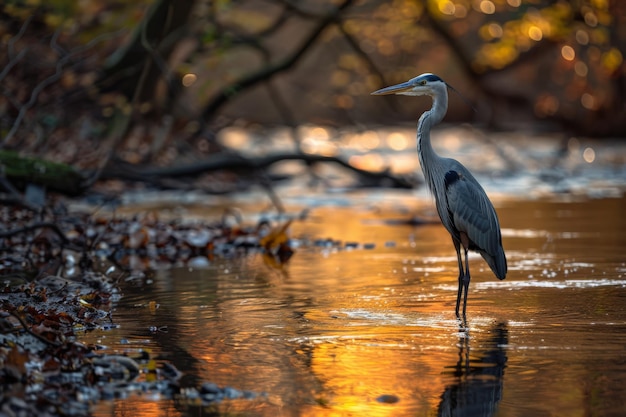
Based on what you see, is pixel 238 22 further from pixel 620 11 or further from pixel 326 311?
pixel 326 311

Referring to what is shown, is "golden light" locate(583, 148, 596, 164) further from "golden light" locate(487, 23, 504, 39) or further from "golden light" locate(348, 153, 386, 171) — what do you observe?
"golden light" locate(487, 23, 504, 39)

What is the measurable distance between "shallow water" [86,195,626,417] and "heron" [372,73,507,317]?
405 millimetres

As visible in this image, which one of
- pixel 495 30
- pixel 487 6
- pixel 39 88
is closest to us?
pixel 39 88

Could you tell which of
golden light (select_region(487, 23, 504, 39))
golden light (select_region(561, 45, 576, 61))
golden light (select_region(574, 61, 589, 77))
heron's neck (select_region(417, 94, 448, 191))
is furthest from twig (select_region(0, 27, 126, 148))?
golden light (select_region(574, 61, 589, 77))

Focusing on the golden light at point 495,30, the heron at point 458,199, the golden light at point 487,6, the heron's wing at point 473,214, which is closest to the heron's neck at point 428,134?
the heron at point 458,199

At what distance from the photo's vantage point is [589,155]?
3228 centimetres

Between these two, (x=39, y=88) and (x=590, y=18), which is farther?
(x=590, y=18)

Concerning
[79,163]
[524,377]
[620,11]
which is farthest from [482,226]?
[620,11]

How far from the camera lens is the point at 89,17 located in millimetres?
20828

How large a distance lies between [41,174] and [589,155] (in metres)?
21.1

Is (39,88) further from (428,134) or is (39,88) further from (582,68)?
(582,68)

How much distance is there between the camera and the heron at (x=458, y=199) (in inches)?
369

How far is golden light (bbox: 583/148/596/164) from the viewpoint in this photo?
30.9 m

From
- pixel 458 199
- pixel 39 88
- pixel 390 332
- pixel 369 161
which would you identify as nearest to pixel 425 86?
pixel 458 199
